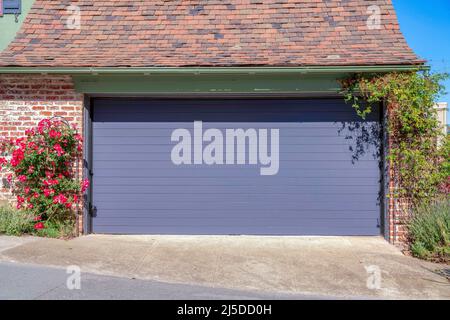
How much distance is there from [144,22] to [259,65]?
2.73 metres

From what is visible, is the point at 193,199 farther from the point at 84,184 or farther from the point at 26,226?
the point at 26,226

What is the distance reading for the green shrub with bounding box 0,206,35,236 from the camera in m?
6.71

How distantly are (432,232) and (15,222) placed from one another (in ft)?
21.9

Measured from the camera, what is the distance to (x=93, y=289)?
4.55 m

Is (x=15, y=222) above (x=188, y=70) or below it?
below

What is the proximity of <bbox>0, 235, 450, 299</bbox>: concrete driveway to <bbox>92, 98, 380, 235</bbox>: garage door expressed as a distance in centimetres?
48

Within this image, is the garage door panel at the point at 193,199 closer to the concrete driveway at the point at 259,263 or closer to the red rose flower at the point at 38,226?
the concrete driveway at the point at 259,263

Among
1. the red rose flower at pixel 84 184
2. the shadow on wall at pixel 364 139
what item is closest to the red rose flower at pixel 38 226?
the red rose flower at pixel 84 184

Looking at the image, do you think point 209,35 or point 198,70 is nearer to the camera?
point 198,70

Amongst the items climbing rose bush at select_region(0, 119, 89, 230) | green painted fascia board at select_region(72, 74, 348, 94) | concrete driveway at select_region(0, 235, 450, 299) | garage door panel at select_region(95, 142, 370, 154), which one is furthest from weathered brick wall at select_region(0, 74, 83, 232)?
concrete driveway at select_region(0, 235, 450, 299)

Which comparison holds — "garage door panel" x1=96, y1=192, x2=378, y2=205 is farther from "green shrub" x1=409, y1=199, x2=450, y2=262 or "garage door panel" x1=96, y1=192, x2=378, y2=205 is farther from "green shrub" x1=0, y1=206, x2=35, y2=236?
"green shrub" x1=409, y1=199, x2=450, y2=262

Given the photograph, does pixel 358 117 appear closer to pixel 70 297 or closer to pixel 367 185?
pixel 367 185

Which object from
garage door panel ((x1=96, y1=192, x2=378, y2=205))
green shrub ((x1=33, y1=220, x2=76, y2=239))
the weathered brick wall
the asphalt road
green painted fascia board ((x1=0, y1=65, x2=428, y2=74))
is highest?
green painted fascia board ((x1=0, y1=65, x2=428, y2=74))

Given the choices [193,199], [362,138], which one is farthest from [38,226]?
[362,138]
